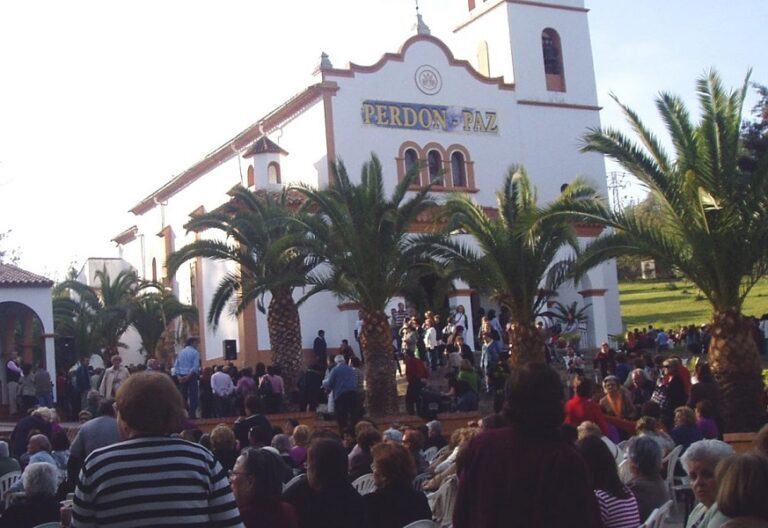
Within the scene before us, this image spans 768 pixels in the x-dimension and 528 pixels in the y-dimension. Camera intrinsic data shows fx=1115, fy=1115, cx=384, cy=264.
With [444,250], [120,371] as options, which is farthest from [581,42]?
[120,371]

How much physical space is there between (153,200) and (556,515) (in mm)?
46155

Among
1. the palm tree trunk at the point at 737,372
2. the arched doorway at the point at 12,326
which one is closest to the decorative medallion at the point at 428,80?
the arched doorway at the point at 12,326

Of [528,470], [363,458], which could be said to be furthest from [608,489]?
[363,458]

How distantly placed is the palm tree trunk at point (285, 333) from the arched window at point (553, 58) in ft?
57.9

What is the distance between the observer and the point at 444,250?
22844 millimetres

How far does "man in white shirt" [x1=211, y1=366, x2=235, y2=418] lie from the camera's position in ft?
72.8

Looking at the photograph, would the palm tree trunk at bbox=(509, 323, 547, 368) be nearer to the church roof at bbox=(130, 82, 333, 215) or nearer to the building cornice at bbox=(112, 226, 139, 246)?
the church roof at bbox=(130, 82, 333, 215)

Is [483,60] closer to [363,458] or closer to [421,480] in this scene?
[421,480]

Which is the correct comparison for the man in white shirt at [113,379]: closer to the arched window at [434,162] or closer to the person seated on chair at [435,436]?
the person seated on chair at [435,436]

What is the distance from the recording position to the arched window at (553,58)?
1626 inches

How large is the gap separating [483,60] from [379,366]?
21145mm

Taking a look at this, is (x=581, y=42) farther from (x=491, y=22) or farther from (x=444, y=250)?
(x=444, y=250)

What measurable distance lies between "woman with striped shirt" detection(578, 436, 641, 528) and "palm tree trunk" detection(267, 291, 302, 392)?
20982mm

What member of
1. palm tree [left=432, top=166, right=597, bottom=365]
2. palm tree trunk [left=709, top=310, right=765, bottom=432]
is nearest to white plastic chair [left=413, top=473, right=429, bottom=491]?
palm tree trunk [left=709, top=310, right=765, bottom=432]
